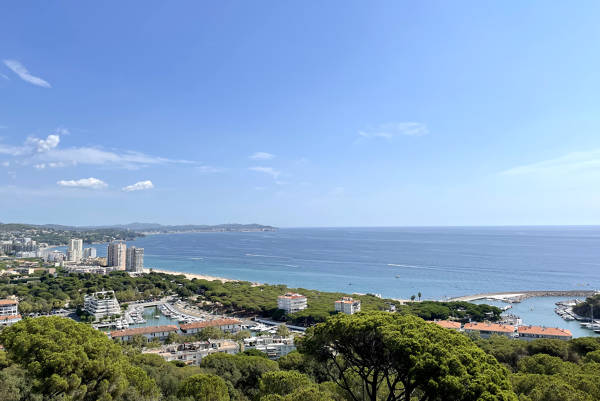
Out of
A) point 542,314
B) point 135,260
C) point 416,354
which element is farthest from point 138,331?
point 135,260

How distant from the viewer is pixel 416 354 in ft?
24.7

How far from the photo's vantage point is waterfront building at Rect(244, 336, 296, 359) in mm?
22875

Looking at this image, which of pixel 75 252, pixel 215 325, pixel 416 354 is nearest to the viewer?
pixel 416 354

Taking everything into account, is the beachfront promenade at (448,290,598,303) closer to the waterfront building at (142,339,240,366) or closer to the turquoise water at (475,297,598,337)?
the turquoise water at (475,297,598,337)

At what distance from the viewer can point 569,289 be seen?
165ft

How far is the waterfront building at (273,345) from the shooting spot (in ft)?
75.0

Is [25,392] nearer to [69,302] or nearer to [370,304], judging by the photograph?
[370,304]

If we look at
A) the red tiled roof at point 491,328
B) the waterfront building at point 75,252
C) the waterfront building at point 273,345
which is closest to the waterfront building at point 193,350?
the waterfront building at point 273,345

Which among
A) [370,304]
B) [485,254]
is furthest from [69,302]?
[485,254]

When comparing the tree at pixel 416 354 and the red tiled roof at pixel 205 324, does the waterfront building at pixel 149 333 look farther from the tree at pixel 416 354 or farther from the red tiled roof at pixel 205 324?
the tree at pixel 416 354

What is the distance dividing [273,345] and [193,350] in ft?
16.5

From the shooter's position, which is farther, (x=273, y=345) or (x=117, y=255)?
(x=117, y=255)

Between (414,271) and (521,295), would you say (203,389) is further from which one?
(414,271)

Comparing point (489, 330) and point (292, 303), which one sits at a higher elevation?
point (292, 303)
